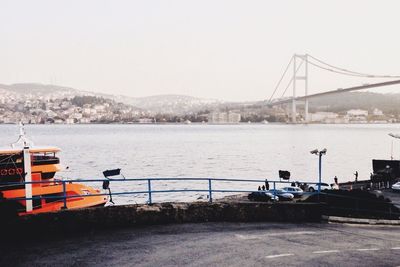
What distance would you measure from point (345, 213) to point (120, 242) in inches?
428

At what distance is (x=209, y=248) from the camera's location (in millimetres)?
9945

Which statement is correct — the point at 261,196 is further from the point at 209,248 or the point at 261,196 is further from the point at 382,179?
the point at 209,248

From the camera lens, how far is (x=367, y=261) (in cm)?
945

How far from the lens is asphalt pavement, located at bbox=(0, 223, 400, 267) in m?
8.97

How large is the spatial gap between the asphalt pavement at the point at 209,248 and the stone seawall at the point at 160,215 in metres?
0.37

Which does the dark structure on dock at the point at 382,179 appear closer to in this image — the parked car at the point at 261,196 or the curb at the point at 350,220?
the parked car at the point at 261,196

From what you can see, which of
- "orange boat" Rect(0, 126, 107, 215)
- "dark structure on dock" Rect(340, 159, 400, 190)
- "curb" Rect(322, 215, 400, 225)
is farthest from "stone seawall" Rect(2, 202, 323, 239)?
"dark structure on dock" Rect(340, 159, 400, 190)

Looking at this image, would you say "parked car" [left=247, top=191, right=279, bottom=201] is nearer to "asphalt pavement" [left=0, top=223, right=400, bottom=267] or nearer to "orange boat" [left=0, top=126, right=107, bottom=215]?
"orange boat" [left=0, top=126, right=107, bottom=215]

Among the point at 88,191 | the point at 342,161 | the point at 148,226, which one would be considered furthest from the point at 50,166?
the point at 342,161

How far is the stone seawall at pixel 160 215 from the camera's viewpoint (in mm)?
10664

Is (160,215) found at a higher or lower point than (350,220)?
higher

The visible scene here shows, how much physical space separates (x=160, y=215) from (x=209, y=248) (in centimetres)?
248

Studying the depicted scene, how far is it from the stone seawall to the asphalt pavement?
1.22ft

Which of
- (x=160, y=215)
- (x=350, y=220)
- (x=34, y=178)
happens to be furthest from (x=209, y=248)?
(x=34, y=178)
